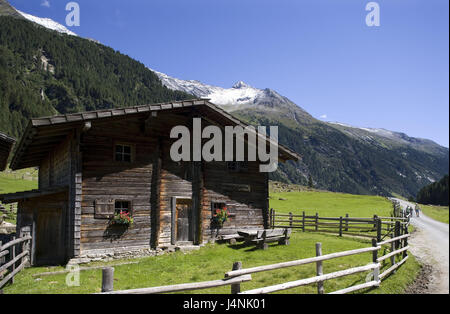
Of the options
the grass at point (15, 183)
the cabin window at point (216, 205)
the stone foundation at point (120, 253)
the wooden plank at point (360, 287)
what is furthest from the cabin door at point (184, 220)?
the grass at point (15, 183)

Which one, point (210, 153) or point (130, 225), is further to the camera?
point (210, 153)

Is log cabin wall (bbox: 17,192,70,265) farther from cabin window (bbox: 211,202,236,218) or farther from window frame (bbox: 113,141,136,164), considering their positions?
cabin window (bbox: 211,202,236,218)

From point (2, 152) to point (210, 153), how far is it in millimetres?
11617

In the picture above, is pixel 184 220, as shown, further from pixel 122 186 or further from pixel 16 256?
pixel 16 256

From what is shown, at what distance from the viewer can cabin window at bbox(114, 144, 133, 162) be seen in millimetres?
15766

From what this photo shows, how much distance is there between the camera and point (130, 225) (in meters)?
15.4

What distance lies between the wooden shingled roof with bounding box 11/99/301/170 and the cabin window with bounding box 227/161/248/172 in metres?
2.36

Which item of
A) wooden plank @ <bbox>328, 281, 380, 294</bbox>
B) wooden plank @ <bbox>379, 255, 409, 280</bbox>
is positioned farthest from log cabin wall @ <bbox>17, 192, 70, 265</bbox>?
wooden plank @ <bbox>379, 255, 409, 280</bbox>
